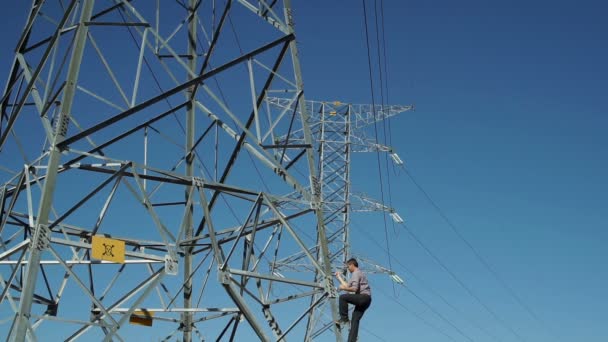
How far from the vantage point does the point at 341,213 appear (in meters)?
28.2

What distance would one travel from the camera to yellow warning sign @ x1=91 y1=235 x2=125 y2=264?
36.1ft

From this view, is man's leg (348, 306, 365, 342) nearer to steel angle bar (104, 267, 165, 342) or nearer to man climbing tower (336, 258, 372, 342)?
man climbing tower (336, 258, 372, 342)

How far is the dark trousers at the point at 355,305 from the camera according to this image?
37.4ft

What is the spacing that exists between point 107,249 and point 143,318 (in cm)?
325

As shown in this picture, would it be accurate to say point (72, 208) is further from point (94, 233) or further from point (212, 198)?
point (212, 198)

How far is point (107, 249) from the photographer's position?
36.7 ft

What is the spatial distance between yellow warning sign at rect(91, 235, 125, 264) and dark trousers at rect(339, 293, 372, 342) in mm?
3540

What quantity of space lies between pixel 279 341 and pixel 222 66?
4.52 metres

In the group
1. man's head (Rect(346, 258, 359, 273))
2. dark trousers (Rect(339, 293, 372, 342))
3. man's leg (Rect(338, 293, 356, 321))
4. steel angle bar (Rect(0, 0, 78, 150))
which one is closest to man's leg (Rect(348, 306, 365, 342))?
dark trousers (Rect(339, 293, 372, 342))

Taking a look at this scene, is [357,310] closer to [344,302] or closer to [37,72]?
[344,302]

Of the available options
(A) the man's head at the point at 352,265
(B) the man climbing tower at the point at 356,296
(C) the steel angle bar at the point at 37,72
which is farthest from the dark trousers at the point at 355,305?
(C) the steel angle bar at the point at 37,72

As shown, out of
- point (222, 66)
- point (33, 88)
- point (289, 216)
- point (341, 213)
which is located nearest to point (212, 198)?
point (289, 216)

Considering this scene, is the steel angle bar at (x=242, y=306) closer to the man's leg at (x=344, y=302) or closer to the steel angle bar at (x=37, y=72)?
the man's leg at (x=344, y=302)

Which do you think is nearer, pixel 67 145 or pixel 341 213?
pixel 67 145
